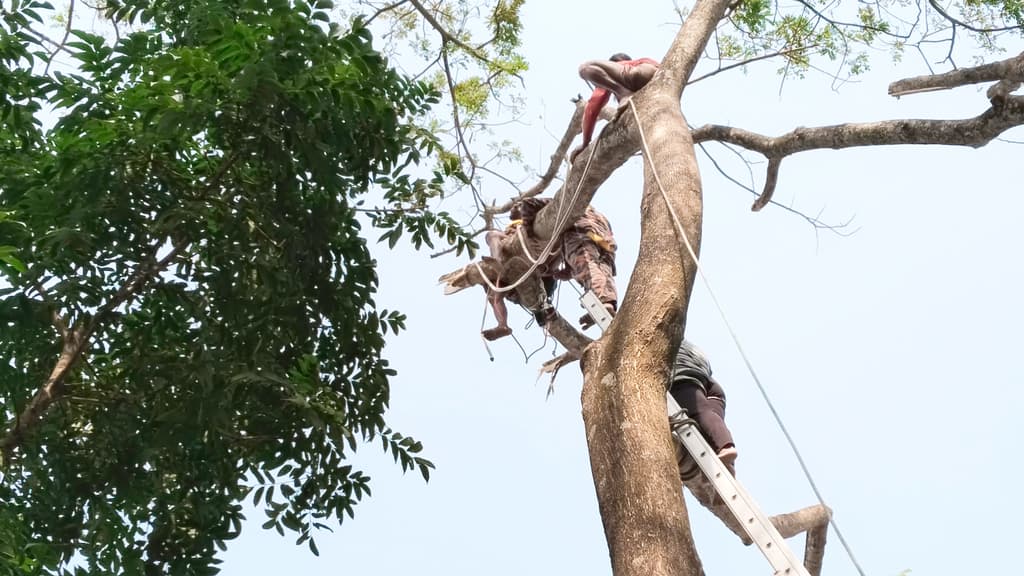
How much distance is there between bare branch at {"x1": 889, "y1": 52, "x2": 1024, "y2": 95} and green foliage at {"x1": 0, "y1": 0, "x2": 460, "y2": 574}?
2.15 metres

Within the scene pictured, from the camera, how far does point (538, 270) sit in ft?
20.7

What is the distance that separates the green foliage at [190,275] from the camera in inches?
161

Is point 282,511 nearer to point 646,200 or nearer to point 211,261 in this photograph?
point 211,261

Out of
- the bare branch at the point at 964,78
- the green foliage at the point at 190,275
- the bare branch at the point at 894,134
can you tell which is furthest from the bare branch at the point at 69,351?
the bare branch at the point at 964,78

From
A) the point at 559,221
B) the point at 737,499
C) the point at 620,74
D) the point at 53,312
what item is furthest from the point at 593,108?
the point at 53,312

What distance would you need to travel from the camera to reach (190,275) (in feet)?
14.5

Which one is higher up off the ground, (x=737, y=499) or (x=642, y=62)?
(x=642, y=62)

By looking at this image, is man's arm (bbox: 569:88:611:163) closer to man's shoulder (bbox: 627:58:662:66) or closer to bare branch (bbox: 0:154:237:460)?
man's shoulder (bbox: 627:58:662:66)

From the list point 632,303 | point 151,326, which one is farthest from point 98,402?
point 632,303

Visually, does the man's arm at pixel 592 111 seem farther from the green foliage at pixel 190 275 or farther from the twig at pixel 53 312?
the twig at pixel 53 312

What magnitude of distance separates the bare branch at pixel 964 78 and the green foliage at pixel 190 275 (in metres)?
2.15

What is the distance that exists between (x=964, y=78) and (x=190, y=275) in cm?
318

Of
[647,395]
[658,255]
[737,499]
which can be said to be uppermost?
[658,255]

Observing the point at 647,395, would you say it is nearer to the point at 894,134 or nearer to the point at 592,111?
the point at 894,134
